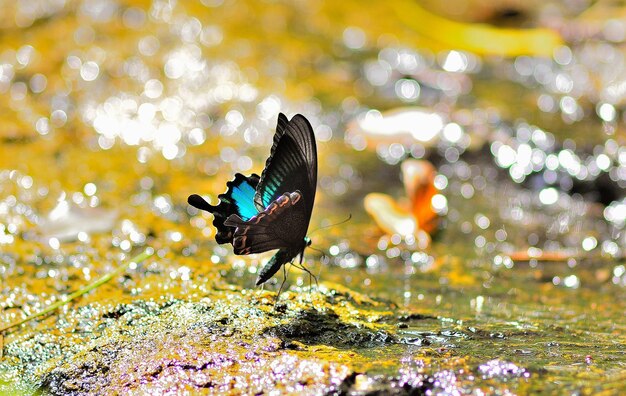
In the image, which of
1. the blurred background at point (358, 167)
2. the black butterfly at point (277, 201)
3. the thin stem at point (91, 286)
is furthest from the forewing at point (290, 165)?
the thin stem at point (91, 286)

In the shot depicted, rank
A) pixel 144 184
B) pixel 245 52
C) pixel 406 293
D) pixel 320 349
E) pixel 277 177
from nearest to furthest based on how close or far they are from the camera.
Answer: pixel 320 349 → pixel 277 177 → pixel 406 293 → pixel 144 184 → pixel 245 52

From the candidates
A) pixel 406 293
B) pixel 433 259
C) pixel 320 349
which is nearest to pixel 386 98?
pixel 433 259

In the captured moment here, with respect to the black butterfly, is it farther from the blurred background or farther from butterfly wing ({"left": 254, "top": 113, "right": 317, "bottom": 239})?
the blurred background

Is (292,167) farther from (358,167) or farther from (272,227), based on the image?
(358,167)

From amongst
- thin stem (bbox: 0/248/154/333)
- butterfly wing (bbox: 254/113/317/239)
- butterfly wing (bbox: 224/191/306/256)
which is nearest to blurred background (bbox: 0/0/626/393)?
thin stem (bbox: 0/248/154/333)

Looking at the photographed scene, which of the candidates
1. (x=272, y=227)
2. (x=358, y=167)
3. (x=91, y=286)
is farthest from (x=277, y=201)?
(x=358, y=167)

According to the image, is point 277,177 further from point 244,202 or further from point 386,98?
point 386,98
